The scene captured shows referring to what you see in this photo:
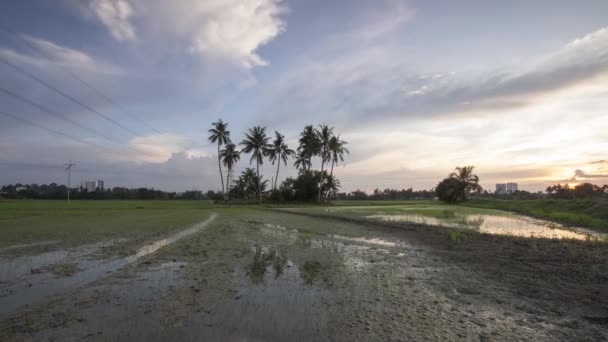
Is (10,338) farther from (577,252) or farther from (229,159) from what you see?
(229,159)

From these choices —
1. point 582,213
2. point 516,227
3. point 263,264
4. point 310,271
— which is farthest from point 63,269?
point 582,213

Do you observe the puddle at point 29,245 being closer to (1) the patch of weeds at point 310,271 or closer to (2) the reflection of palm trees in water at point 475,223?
(1) the patch of weeds at point 310,271


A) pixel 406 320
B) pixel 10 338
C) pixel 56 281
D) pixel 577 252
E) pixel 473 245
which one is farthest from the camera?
pixel 473 245

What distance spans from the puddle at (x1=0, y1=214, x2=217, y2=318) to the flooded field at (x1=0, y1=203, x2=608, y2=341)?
0.07 feet

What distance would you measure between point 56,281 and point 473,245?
1008 centimetres

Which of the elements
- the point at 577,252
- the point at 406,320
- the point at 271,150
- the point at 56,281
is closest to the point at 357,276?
the point at 406,320

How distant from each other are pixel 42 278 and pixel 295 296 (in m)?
4.49

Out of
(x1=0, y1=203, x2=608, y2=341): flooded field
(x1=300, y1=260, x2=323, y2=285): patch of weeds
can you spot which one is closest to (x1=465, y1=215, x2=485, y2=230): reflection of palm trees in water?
(x1=0, y1=203, x2=608, y2=341): flooded field

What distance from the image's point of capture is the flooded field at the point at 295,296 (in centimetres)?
336

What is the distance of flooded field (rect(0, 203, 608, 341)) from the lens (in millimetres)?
3361

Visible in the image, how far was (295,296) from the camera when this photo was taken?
4660mm

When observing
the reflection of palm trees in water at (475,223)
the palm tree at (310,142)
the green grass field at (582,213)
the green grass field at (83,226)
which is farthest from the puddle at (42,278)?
the palm tree at (310,142)

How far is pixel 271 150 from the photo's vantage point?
60.2 metres

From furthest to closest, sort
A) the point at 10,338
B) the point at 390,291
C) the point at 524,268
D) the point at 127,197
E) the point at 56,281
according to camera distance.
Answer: the point at 127,197, the point at 524,268, the point at 56,281, the point at 390,291, the point at 10,338
